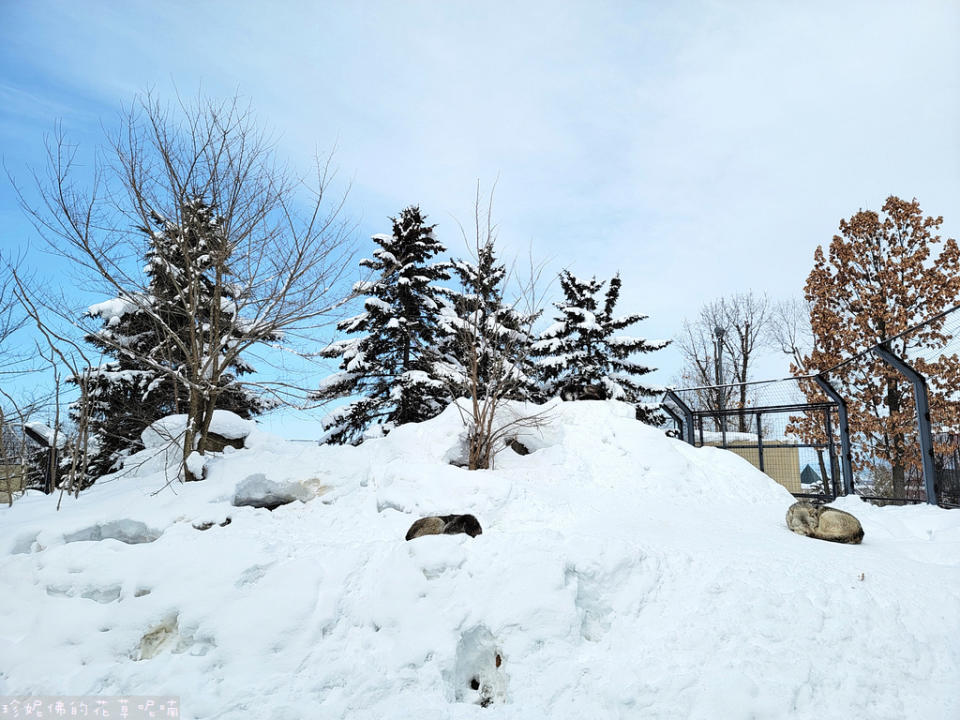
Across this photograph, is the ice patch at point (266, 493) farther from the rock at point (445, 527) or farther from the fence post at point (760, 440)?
the fence post at point (760, 440)

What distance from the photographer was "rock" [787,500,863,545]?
5.45 meters

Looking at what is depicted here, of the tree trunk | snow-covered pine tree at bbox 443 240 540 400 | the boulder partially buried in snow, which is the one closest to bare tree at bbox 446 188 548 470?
snow-covered pine tree at bbox 443 240 540 400

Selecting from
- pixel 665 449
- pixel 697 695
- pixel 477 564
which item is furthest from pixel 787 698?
pixel 665 449

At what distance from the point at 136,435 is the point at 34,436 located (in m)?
4.34

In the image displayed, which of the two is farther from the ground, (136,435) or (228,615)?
(136,435)

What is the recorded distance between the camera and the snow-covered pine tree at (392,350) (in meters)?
15.0

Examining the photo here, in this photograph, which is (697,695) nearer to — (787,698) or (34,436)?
(787,698)

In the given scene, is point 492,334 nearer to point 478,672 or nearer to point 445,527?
point 445,527

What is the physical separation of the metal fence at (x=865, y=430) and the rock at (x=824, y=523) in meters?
2.02

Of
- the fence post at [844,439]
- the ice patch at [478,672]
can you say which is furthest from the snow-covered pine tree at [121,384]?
the fence post at [844,439]

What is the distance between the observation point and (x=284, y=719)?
9.67 ft

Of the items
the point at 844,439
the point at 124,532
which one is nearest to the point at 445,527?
the point at 124,532

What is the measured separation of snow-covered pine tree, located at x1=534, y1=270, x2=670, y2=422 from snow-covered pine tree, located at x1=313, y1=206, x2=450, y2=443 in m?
4.06

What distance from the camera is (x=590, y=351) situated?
1852cm
